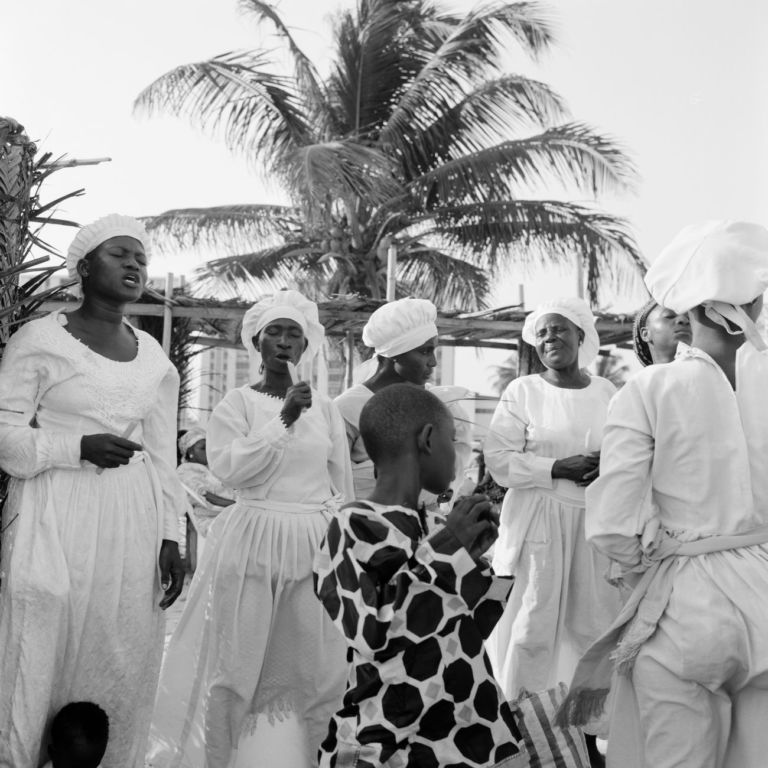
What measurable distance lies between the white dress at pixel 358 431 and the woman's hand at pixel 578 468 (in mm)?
472

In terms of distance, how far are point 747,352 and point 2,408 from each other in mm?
2700

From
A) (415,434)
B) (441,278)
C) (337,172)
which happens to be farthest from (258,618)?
(441,278)

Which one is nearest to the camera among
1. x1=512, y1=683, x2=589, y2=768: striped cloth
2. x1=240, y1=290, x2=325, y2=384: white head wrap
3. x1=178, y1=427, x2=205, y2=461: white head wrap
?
x1=512, y1=683, x2=589, y2=768: striped cloth

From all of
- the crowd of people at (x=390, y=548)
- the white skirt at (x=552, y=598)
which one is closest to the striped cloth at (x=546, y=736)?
the crowd of people at (x=390, y=548)

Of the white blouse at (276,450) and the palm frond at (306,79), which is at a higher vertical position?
the palm frond at (306,79)

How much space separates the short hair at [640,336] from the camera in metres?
5.30

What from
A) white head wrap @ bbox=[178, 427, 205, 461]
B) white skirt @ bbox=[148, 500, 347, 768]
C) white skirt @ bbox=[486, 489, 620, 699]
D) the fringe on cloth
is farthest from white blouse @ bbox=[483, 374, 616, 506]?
white head wrap @ bbox=[178, 427, 205, 461]

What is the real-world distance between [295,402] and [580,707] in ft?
6.20

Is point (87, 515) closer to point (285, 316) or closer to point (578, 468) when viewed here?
point (285, 316)

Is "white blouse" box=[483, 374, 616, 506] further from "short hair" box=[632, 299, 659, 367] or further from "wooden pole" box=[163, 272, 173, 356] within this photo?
"wooden pole" box=[163, 272, 173, 356]

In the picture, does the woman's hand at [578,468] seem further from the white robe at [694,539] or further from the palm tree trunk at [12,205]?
the palm tree trunk at [12,205]

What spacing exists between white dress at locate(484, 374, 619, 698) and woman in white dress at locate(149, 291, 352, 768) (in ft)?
3.81

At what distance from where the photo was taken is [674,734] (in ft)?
10.1

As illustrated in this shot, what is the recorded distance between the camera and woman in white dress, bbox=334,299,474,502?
527 cm
